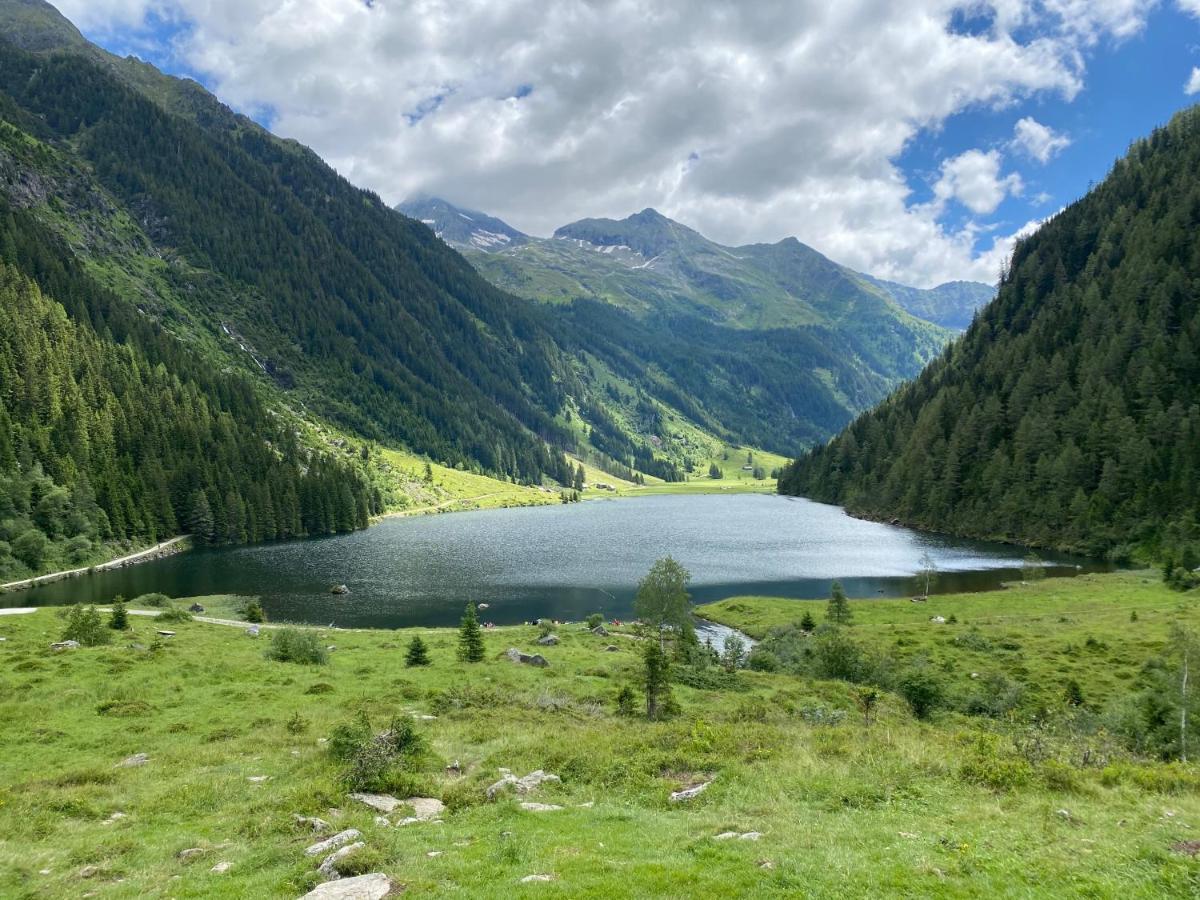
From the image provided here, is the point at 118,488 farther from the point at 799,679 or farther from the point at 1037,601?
the point at 1037,601

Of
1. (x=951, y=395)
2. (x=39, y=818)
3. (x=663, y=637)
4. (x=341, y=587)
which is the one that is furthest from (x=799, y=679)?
(x=951, y=395)

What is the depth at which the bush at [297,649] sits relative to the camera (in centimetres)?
5106

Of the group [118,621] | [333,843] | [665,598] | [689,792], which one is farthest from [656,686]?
[118,621]

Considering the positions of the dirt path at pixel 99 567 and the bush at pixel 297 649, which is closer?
the bush at pixel 297 649

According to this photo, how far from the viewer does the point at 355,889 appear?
1420cm

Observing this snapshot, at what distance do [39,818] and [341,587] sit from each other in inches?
3523

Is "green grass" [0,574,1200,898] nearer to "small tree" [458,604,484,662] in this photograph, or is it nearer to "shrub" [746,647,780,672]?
"small tree" [458,604,484,662]

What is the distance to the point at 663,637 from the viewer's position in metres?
71.2

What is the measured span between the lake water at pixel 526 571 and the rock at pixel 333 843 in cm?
7065

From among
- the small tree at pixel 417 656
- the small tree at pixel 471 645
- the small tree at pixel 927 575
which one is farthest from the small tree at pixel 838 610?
the small tree at pixel 417 656

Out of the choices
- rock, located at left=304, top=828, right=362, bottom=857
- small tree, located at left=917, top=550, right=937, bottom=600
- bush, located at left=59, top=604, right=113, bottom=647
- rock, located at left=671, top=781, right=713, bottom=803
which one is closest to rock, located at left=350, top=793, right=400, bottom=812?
rock, located at left=304, top=828, right=362, bottom=857

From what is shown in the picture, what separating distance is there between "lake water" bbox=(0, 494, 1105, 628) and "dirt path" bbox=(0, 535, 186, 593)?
3087 mm

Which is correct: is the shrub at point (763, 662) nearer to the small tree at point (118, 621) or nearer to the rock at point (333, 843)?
the rock at point (333, 843)

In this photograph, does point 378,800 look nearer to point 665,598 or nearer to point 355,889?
point 355,889
